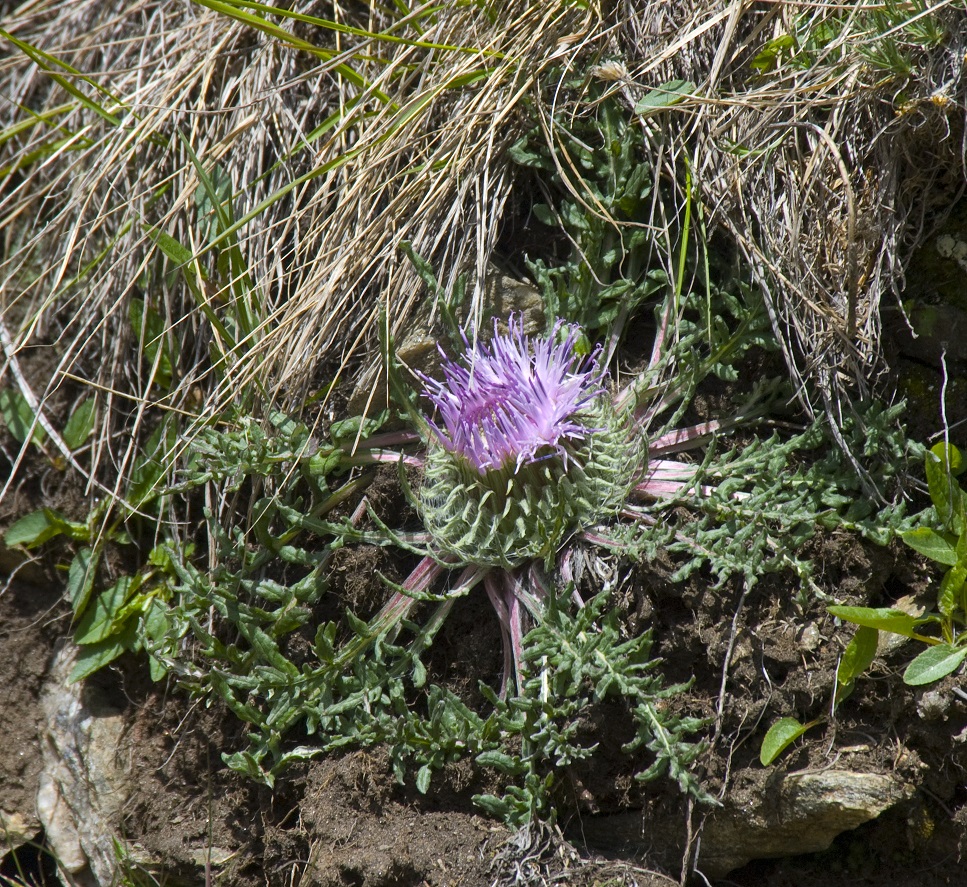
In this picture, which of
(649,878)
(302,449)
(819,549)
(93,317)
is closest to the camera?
(649,878)

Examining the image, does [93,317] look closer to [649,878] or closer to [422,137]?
[422,137]

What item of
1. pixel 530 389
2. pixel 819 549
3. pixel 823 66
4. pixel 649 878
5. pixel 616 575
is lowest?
pixel 649 878

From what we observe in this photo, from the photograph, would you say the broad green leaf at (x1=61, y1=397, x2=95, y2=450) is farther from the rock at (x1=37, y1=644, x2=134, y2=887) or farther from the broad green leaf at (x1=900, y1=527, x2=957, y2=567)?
the broad green leaf at (x1=900, y1=527, x2=957, y2=567)

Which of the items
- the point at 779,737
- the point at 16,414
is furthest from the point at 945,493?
the point at 16,414

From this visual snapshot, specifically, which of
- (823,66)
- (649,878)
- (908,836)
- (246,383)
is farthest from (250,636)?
(823,66)

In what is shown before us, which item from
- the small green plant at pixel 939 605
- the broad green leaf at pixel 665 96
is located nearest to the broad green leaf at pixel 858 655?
the small green plant at pixel 939 605

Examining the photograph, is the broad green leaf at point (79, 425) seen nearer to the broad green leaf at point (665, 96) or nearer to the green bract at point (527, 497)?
the green bract at point (527, 497)
